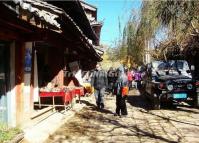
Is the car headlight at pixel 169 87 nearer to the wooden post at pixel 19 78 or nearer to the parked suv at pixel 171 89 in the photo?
the parked suv at pixel 171 89

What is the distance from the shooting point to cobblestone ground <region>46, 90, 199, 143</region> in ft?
34.7

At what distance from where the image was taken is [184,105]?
62.7 ft

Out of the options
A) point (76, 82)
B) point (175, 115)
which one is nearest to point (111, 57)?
point (76, 82)

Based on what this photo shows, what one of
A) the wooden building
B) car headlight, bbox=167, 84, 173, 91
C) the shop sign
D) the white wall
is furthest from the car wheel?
the white wall

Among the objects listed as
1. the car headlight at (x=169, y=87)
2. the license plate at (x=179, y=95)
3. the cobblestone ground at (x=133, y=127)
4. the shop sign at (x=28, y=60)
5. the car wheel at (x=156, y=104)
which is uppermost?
the shop sign at (x=28, y=60)

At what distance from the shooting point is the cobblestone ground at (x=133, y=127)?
10586 mm

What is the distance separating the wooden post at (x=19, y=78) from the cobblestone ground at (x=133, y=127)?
912mm

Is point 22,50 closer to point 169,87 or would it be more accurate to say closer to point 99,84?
point 99,84

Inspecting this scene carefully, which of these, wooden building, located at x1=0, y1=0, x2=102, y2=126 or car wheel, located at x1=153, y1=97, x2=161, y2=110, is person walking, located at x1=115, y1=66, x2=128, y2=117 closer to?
car wheel, located at x1=153, y1=97, x2=161, y2=110

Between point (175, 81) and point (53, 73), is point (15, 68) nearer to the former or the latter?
point (53, 73)

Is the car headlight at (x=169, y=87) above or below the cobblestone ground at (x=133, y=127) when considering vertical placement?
above

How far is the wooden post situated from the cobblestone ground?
912 mm

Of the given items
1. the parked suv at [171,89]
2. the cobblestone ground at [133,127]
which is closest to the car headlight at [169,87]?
the parked suv at [171,89]

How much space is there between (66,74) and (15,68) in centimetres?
959
